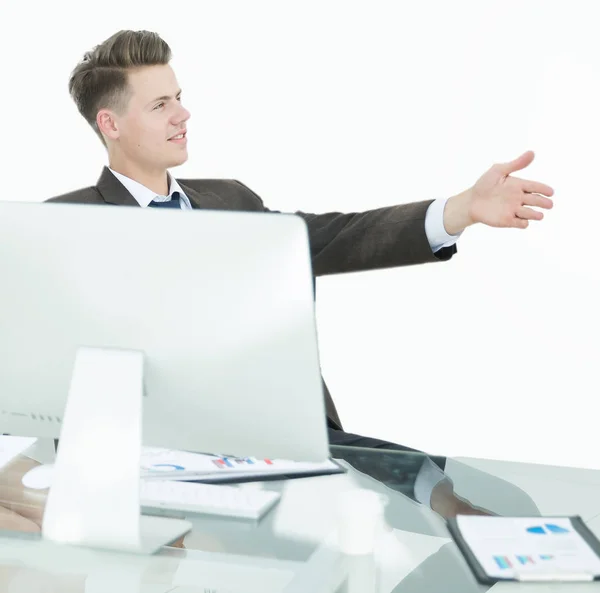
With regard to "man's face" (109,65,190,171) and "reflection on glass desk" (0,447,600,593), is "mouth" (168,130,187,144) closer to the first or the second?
"man's face" (109,65,190,171)

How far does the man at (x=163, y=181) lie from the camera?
228cm

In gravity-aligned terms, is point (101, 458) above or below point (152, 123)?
below

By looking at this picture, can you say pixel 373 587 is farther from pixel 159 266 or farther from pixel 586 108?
pixel 586 108

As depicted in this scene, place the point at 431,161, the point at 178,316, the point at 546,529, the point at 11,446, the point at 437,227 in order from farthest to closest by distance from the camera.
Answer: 1. the point at 431,161
2. the point at 437,227
3. the point at 11,446
4. the point at 546,529
5. the point at 178,316

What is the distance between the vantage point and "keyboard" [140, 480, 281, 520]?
148 centimetres

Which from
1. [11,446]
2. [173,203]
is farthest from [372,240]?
[11,446]

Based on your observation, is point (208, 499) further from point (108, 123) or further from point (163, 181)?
point (108, 123)

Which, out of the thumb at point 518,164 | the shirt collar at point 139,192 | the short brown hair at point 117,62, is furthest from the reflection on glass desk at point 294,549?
the short brown hair at point 117,62

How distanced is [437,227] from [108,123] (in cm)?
105

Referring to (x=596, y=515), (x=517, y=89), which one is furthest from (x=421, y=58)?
(x=596, y=515)

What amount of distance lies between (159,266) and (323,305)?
316cm

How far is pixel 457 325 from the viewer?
4.25 metres

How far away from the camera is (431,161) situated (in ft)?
13.9

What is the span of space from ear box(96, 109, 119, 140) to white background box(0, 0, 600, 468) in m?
1.66
